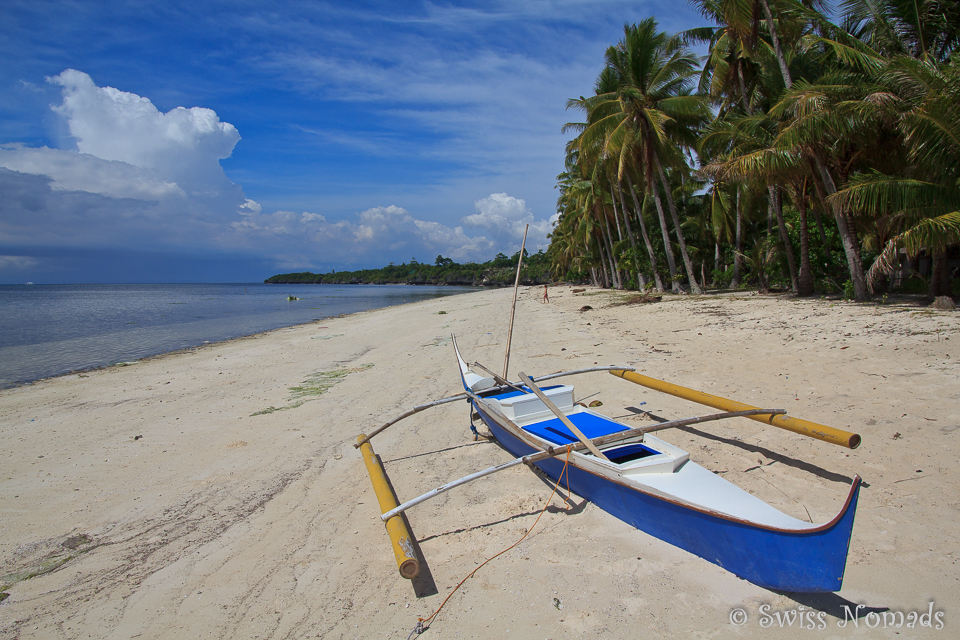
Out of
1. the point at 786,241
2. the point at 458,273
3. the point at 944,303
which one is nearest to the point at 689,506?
the point at 944,303

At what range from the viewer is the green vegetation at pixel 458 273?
278ft

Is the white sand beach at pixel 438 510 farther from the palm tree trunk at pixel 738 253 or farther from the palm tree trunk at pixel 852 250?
the palm tree trunk at pixel 738 253

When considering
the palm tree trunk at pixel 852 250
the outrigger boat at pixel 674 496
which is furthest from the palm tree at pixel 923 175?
the outrigger boat at pixel 674 496

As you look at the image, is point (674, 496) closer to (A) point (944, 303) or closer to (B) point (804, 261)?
(A) point (944, 303)

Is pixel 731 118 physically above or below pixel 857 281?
above

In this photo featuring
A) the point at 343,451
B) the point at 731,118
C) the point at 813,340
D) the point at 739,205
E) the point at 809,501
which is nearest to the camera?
the point at 809,501

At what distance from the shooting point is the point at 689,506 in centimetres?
264

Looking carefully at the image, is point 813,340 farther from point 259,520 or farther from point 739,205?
point 739,205

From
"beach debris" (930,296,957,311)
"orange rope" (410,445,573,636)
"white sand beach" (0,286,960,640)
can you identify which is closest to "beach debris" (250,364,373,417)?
"white sand beach" (0,286,960,640)

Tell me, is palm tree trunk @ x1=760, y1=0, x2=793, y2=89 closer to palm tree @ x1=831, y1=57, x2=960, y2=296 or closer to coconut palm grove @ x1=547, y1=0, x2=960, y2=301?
coconut palm grove @ x1=547, y1=0, x2=960, y2=301

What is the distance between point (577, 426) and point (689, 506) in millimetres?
1582

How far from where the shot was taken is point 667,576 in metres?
2.76

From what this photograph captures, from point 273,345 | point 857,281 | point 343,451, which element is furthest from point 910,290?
point 273,345

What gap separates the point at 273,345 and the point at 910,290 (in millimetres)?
18563
